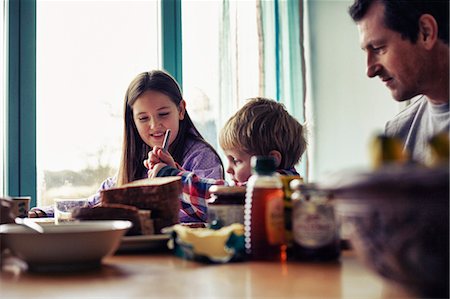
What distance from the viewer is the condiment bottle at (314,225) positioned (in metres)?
1.00

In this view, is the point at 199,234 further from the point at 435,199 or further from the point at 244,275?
the point at 435,199

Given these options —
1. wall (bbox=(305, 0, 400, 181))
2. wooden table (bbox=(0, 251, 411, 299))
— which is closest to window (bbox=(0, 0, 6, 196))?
wall (bbox=(305, 0, 400, 181))

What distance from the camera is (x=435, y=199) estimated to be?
22.0 inches

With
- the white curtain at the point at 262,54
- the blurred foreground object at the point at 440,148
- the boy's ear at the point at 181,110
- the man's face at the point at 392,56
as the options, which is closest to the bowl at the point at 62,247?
the blurred foreground object at the point at 440,148

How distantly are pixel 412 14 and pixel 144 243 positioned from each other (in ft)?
3.85

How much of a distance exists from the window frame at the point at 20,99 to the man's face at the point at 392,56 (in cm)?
193

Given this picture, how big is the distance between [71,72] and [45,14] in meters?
0.33

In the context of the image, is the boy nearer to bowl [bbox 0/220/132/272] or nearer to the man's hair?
the man's hair

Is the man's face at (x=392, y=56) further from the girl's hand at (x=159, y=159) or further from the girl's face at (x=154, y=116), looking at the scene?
the girl's face at (x=154, y=116)

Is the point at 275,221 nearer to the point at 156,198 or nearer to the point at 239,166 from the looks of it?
the point at 156,198

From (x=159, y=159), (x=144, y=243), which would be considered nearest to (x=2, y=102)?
(x=159, y=159)

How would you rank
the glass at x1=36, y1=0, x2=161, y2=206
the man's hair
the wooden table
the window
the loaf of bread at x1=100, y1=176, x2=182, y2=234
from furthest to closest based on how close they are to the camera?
the glass at x1=36, y1=0, x2=161, y2=206 < the window < the man's hair < the loaf of bread at x1=100, y1=176, x2=182, y2=234 < the wooden table

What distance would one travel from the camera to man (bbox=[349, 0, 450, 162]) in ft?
6.21

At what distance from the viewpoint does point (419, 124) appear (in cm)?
209
